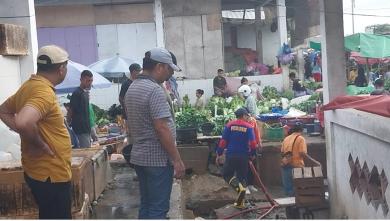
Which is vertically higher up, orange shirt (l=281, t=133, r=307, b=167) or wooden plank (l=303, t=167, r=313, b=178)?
orange shirt (l=281, t=133, r=307, b=167)

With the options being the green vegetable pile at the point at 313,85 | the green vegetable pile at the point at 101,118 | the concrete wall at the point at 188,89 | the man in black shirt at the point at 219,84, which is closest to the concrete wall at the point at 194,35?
the concrete wall at the point at 188,89

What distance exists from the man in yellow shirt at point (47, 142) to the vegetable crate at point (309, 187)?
5377 millimetres

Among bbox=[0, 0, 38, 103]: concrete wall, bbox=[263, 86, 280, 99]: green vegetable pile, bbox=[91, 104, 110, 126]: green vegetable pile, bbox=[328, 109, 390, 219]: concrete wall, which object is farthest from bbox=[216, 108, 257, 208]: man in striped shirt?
bbox=[263, 86, 280, 99]: green vegetable pile

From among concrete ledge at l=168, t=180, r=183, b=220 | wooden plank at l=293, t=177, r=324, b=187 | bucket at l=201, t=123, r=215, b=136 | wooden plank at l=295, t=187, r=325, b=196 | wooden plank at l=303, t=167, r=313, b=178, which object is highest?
bucket at l=201, t=123, r=215, b=136

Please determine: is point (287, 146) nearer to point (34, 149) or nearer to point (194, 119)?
point (194, 119)

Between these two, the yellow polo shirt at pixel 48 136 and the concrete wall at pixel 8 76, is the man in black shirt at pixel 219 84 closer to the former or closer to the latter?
the concrete wall at pixel 8 76

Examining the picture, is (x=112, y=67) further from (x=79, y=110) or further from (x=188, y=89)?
(x=79, y=110)

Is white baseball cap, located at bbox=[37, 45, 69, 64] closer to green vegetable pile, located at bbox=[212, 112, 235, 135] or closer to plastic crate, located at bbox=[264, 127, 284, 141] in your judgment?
green vegetable pile, located at bbox=[212, 112, 235, 135]

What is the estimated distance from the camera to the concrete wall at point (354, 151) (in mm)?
5657

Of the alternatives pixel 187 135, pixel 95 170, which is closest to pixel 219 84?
pixel 187 135

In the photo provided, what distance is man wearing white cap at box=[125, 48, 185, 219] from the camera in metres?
4.17

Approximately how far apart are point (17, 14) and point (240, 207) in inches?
178

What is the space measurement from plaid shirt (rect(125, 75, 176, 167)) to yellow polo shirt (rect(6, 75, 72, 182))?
0.76 m

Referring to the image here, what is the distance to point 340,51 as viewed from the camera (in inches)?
380
